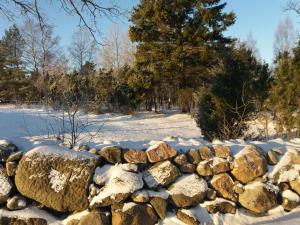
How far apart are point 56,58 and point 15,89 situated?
24.4 feet

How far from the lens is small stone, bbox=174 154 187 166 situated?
3830 mm

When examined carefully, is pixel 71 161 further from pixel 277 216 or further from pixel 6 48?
pixel 6 48

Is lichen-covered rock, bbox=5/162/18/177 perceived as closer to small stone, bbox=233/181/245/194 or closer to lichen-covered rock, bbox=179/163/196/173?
lichen-covered rock, bbox=179/163/196/173

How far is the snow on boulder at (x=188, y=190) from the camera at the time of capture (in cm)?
366

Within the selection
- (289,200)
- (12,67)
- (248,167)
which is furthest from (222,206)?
(12,67)

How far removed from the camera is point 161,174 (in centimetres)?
370

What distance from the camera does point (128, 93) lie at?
66.0 feet

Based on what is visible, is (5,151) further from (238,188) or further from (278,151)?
(278,151)

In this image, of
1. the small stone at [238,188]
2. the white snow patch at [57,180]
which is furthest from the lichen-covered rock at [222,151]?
the white snow patch at [57,180]

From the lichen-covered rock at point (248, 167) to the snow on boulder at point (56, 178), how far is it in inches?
66.7

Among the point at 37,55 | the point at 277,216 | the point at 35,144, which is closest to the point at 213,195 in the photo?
the point at 277,216

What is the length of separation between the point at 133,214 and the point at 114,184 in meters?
0.37

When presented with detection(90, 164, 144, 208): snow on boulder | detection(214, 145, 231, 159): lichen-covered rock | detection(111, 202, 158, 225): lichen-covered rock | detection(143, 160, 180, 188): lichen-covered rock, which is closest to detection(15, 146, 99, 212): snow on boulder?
detection(90, 164, 144, 208): snow on boulder

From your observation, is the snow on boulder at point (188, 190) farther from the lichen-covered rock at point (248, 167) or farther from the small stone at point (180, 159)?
the lichen-covered rock at point (248, 167)
